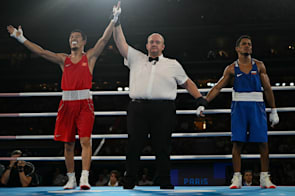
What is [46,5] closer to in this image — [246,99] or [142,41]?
[142,41]

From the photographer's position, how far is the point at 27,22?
11.0m


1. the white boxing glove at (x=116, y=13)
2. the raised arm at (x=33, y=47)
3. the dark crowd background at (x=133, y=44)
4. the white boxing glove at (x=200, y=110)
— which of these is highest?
the dark crowd background at (x=133, y=44)

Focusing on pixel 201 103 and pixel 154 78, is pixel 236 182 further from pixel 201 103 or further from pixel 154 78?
pixel 154 78

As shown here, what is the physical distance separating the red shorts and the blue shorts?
1108 millimetres

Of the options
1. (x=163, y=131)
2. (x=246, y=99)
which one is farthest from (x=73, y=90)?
(x=246, y=99)

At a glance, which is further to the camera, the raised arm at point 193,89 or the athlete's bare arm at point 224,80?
the athlete's bare arm at point 224,80

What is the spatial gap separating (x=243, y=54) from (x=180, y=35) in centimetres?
949

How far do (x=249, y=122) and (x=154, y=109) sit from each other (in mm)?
750

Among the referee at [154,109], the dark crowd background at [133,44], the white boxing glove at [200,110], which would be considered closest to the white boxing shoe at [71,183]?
the referee at [154,109]

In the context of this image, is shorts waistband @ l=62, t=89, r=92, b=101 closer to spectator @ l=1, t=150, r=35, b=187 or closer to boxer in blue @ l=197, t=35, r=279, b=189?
boxer in blue @ l=197, t=35, r=279, b=189

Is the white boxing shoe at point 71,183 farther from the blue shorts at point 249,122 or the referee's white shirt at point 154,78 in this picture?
the blue shorts at point 249,122

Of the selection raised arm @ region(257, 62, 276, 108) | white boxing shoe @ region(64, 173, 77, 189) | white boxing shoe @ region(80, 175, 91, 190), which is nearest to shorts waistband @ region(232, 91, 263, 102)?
raised arm @ region(257, 62, 276, 108)

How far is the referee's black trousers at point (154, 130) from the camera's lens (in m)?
2.67

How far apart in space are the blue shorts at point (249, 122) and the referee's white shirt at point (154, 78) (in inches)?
19.5
